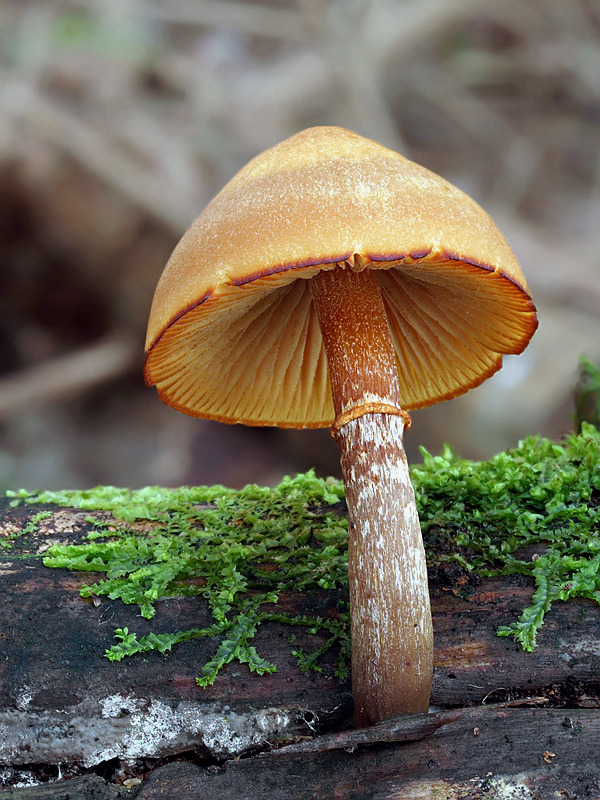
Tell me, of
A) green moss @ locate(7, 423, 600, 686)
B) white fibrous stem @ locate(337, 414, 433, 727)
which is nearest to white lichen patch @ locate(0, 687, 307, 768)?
green moss @ locate(7, 423, 600, 686)

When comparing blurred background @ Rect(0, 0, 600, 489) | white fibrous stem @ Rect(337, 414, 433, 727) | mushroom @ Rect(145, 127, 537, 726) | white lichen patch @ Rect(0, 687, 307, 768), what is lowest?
white lichen patch @ Rect(0, 687, 307, 768)

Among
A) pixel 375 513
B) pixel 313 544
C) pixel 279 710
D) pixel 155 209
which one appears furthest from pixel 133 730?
pixel 155 209

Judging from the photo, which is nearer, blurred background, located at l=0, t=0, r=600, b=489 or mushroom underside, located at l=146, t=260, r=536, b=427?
mushroom underside, located at l=146, t=260, r=536, b=427

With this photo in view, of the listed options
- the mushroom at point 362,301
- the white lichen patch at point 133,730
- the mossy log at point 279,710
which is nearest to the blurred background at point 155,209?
the mushroom at point 362,301

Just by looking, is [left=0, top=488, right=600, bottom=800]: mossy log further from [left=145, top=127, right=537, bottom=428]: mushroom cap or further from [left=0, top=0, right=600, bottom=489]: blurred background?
[left=0, top=0, right=600, bottom=489]: blurred background

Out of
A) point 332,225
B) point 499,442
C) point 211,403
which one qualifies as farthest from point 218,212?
point 499,442

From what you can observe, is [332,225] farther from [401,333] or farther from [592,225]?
[592,225]

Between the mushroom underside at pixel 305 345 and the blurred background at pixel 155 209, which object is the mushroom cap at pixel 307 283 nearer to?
the mushroom underside at pixel 305 345
